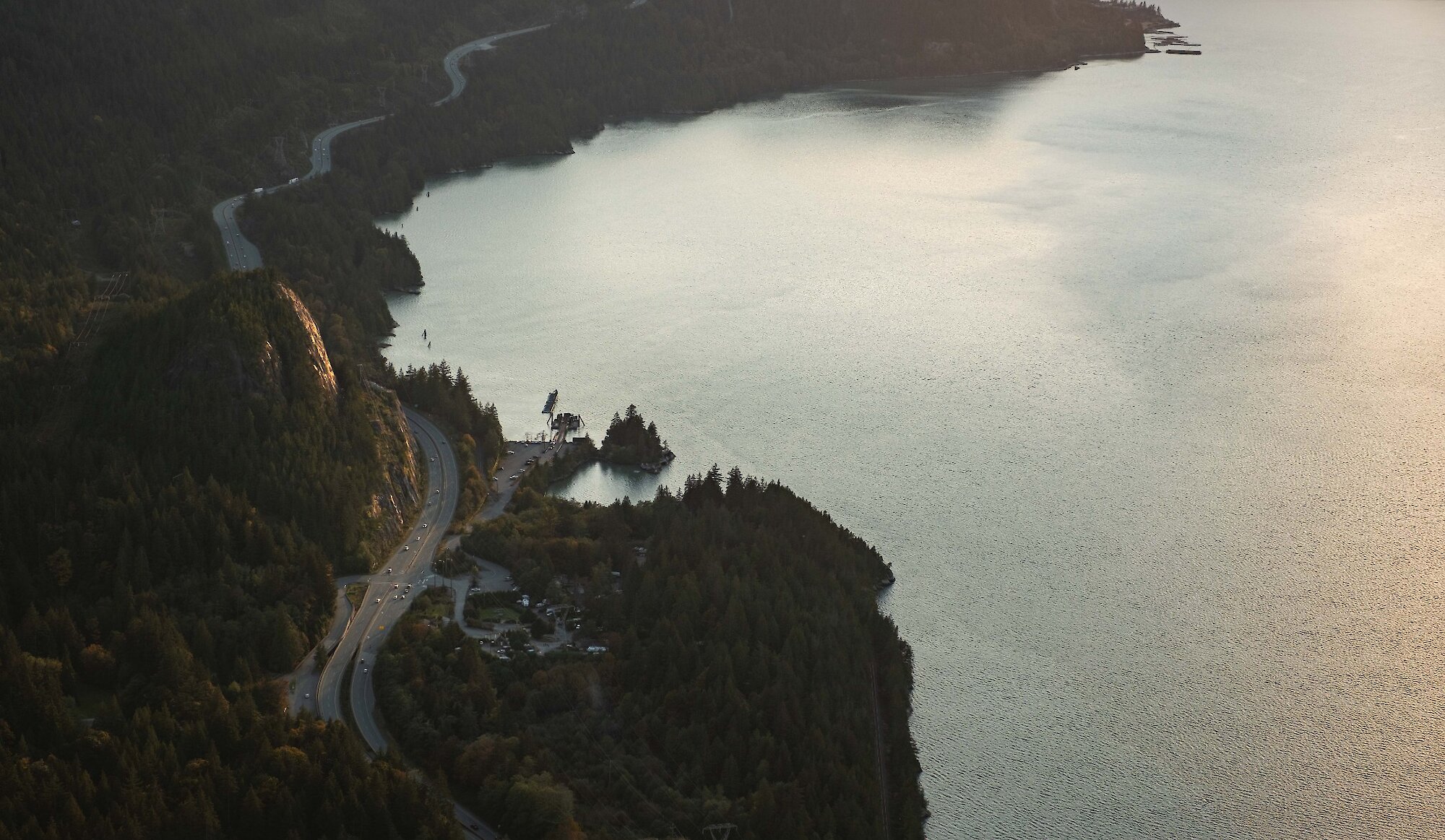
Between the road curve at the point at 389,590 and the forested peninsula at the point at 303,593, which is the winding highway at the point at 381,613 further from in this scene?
the forested peninsula at the point at 303,593

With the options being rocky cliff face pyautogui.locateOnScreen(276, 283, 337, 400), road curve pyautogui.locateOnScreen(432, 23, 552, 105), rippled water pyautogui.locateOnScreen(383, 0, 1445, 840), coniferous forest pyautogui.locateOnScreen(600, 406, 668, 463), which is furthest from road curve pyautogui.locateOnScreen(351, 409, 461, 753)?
road curve pyautogui.locateOnScreen(432, 23, 552, 105)

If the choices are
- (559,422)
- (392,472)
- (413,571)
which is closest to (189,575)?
(413,571)

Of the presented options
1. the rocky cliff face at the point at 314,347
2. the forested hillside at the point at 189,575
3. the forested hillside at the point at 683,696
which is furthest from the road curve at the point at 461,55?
the forested hillside at the point at 683,696

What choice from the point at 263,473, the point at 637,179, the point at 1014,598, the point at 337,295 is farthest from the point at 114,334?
the point at 637,179

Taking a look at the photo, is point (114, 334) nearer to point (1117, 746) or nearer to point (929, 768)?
point (929, 768)

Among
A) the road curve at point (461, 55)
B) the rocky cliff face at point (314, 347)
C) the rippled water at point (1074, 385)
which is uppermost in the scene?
the road curve at point (461, 55)

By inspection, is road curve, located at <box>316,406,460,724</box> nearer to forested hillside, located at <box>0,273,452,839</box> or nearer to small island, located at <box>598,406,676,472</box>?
forested hillside, located at <box>0,273,452,839</box>
